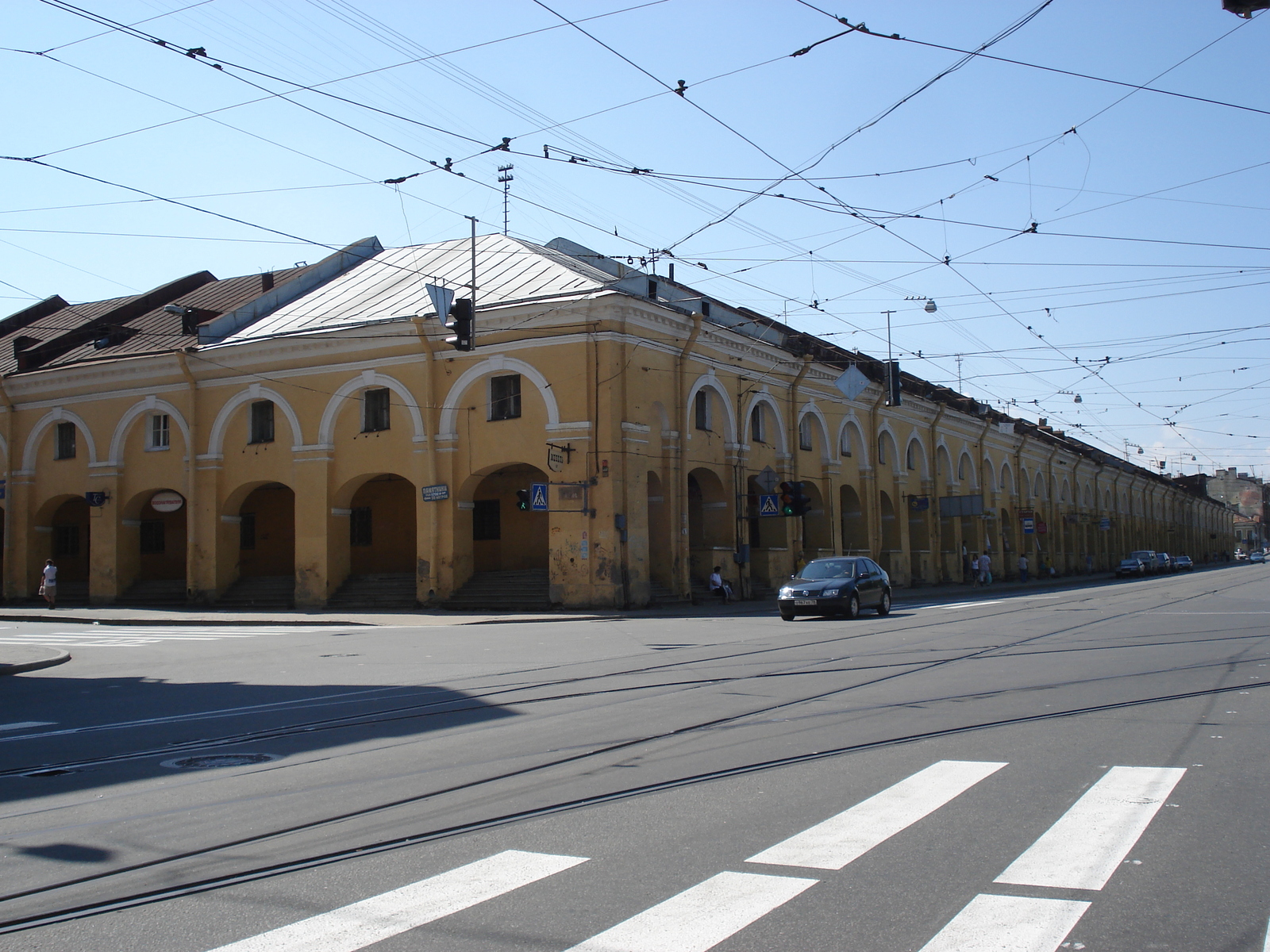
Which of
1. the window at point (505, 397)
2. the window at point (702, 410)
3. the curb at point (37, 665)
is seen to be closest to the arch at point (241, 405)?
the window at point (505, 397)

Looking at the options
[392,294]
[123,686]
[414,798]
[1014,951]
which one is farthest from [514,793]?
[392,294]

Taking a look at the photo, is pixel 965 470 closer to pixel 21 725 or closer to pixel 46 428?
pixel 46 428

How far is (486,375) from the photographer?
31000 mm

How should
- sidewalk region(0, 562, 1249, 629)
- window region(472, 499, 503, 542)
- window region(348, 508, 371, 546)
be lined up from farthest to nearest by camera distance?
window region(348, 508, 371, 546)
window region(472, 499, 503, 542)
sidewalk region(0, 562, 1249, 629)

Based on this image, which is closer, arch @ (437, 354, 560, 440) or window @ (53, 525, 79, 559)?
arch @ (437, 354, 560, 440)

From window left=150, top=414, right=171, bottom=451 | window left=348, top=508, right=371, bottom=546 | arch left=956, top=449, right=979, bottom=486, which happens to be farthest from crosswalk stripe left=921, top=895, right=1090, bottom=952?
arch left=956, top=449, right=979, bottom=486

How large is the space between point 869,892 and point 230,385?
33.6 meters

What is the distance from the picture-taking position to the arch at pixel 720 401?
107 feet

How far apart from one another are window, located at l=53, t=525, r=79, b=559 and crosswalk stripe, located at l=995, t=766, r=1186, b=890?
139ft

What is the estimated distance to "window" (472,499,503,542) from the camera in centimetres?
3497

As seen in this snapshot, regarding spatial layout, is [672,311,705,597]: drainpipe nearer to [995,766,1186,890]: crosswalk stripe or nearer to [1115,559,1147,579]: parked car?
[995,766,1186,890]: crosswalk stripe

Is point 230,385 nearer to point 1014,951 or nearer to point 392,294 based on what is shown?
point 392,294

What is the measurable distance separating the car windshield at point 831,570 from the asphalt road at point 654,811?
11.3 meters

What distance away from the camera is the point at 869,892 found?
15.5ft
